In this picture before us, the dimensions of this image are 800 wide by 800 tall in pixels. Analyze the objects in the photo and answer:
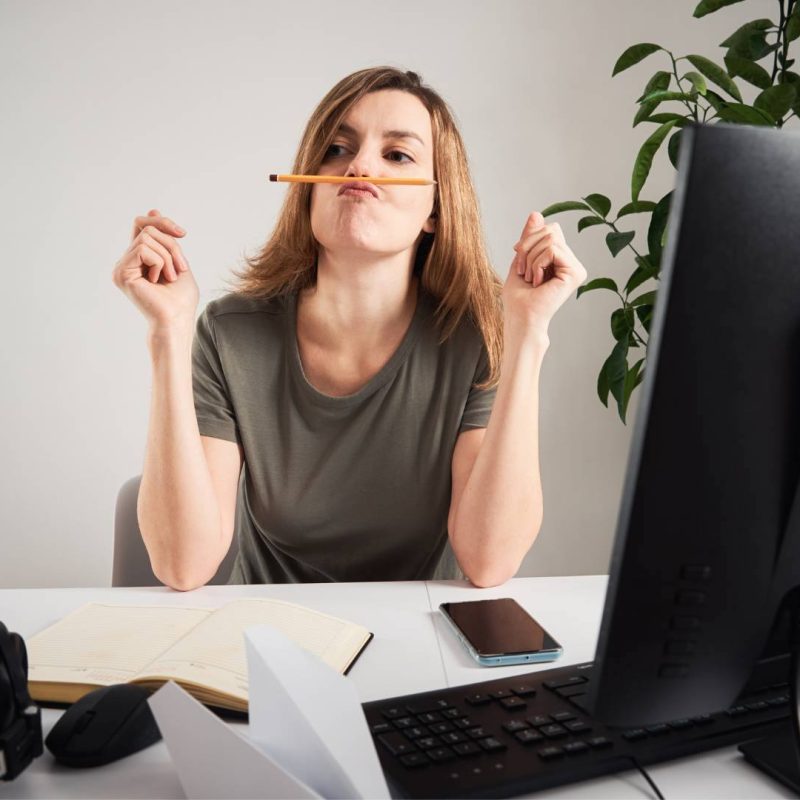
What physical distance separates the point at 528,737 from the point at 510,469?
0.55 m

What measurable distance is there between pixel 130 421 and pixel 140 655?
1.87 meters

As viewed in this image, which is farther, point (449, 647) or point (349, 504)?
point (349, 504)

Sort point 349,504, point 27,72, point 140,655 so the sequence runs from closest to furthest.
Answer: point 140,655 → point 349,504 → point 27,72

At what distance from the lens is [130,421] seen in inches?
101

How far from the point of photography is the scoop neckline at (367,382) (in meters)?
1.34

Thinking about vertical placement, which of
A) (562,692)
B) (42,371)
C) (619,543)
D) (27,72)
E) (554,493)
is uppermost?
(27,72)

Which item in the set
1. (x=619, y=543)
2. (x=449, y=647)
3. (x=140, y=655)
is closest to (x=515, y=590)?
(x=449, y=647)

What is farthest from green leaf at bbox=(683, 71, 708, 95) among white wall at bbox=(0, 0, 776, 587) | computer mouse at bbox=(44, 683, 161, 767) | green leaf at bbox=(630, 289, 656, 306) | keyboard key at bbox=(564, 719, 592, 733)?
computer mouse at bbox=(44, 683, 161, 767)

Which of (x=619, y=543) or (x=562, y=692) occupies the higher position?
(x=619, y=543)

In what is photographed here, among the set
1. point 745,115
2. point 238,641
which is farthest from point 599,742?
point 745,115

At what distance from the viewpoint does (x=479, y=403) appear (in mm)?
1335

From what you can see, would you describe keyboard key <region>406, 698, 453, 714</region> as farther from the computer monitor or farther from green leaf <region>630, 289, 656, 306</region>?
green leaf <region>630, 289, 656, 306</region>

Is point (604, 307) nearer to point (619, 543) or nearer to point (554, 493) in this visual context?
point (554, 493)

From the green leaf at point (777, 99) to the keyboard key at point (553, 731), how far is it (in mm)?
1500
